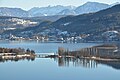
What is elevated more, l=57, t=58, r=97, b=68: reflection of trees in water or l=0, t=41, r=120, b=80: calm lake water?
l=57, t=58, r=97, b=68: reflection of trees in water

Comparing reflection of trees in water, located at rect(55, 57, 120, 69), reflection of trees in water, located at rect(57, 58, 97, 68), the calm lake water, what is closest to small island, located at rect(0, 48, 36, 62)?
the calm lake water

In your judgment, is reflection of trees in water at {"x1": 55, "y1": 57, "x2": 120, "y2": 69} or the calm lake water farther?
reflection of trees in water at {"x1": 55, "y1": 57, "x2": 120, "y2": 69}

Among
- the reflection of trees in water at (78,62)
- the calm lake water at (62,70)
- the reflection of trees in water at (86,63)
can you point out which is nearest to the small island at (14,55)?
the calm lake water at (62,70)

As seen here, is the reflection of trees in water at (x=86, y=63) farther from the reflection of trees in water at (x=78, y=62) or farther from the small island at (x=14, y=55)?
the small island at (x=14, y=55)

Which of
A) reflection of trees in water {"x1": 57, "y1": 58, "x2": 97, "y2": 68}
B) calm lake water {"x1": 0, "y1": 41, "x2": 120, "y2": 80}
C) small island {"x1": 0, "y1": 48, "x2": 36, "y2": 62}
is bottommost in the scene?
calm lake water {"x1": 0, "y1": 41, "x2": 120, "y2": 80}

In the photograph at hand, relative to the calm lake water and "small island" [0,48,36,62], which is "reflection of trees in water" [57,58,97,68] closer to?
the calm lake water

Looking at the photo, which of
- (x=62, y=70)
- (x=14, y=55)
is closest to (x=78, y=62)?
(x=62, y=70)

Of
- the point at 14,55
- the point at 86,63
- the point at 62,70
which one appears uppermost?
the point at 14,55

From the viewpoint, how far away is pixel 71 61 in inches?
1683

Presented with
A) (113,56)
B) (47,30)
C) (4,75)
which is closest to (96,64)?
(113,56)

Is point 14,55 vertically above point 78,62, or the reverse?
point 14,55

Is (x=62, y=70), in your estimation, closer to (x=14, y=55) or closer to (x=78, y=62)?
(x=78, y=62)

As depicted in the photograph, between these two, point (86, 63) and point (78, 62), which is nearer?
point (86, 63)

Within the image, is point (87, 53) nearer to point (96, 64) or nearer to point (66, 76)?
point (96, 64)
